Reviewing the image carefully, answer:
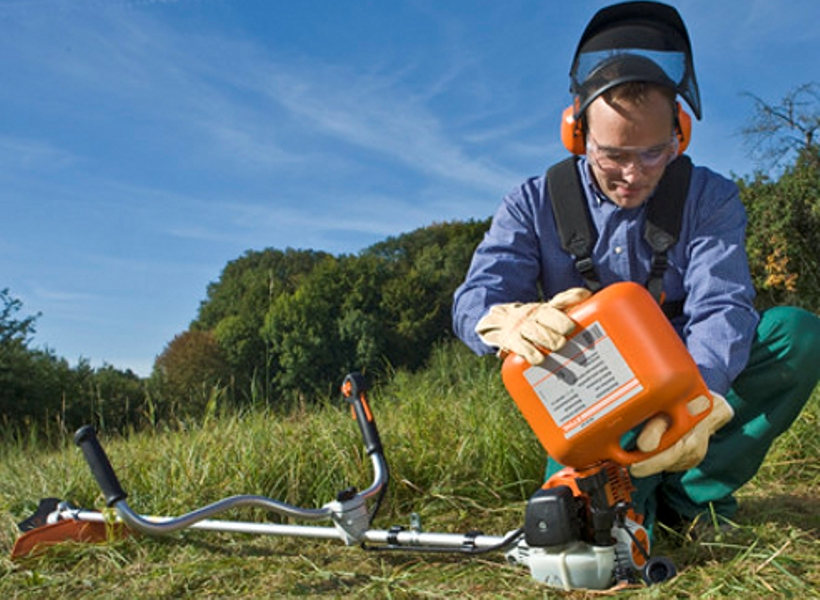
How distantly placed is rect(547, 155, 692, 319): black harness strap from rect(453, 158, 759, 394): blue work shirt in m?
0.04

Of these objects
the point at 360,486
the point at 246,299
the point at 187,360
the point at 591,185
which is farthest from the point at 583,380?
the point at 246,299

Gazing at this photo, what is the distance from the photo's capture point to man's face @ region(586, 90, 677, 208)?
2213mm

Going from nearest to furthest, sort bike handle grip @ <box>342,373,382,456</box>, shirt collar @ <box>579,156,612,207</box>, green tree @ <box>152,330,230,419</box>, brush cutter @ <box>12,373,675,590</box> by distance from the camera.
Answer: brush cutter @ <box>12,373,675,590</box>
shirt collar @ <box>579,156,612,207</box>
bike handle grip @ <box>342,373,382,456</box>
green tree @ <box>152,330,230,419</box>

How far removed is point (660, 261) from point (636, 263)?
87mm

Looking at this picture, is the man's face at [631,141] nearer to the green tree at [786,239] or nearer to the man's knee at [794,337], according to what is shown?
the man's knee at [794,337]

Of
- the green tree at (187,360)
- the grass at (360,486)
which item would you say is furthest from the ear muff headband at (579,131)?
the green tree at (187,360)

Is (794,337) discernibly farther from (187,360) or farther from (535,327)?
(187,360)

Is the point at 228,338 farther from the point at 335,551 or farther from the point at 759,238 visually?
the point at 335,551

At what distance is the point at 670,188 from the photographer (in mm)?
2471

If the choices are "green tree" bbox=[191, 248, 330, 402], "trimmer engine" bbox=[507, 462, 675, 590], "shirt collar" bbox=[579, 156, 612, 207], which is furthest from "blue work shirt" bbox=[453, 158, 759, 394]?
"green tree" bbox=[191, 248, 330, 402]

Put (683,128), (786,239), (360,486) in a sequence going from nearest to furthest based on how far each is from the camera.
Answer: (683,128)
(360,486)
(786,239)

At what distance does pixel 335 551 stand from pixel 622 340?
59.5 inches

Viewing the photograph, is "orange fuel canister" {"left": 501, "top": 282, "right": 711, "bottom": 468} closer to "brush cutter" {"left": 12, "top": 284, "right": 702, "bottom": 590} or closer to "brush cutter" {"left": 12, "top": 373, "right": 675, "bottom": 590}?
"brush cutter" {"left": 12, "top": 284, "right": 702, "bottom": 590}

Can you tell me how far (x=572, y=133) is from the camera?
242 centimetres
